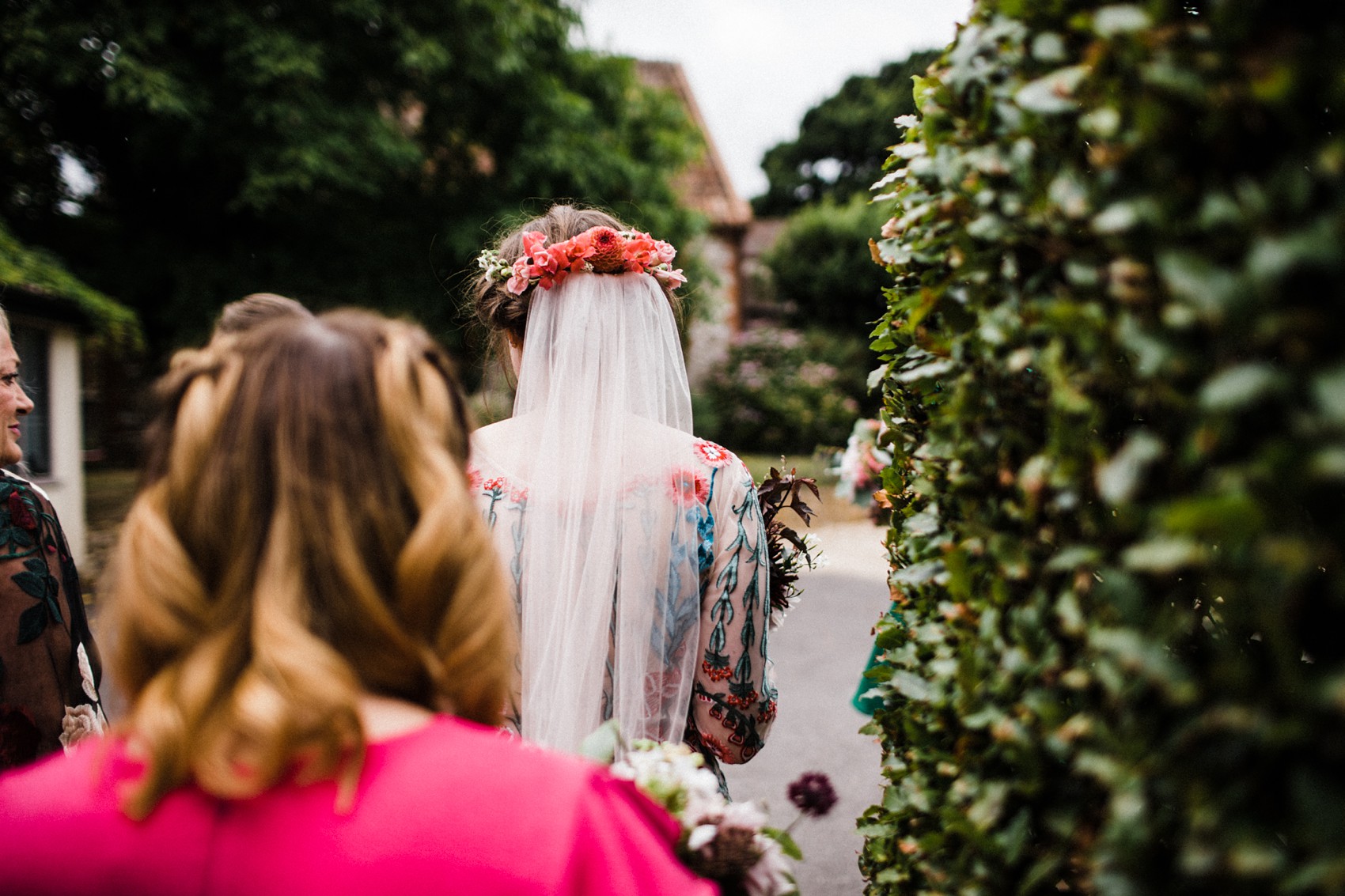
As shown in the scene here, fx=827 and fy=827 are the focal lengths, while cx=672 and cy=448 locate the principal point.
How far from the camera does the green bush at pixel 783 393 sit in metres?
17.5

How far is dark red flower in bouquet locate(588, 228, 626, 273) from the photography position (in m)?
2.22

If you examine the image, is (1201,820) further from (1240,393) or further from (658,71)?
(658,71)

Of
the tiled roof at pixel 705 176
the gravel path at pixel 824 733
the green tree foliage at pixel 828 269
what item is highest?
the tiled roof at pixel 705 176

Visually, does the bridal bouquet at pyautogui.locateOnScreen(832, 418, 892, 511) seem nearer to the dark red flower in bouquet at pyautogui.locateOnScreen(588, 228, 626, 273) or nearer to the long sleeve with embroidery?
the long sleeve with embroidery

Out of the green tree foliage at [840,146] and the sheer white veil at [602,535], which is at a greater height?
the green tree foliage at [840,146]

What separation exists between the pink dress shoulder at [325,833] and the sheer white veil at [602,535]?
1.05 m

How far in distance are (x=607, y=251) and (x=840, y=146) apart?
34799 millimetres

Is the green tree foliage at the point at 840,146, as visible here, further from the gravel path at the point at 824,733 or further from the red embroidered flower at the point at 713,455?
the red embroidered flower at the point at 713,455

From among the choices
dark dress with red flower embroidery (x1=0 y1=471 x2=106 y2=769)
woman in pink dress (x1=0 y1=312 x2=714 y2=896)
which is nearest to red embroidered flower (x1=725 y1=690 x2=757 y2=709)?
woman in pink dress (x1=0 y1=312 x2=714 y2=896)

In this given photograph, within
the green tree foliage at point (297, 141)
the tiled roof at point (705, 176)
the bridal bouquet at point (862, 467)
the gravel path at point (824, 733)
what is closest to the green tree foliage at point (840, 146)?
the tiled roof at point (705, 176)

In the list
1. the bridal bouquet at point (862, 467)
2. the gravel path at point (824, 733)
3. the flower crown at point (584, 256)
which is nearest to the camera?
the flower crown at point (584, 256)

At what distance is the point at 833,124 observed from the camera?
3412 cm

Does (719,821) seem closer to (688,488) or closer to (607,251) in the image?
(688,488)

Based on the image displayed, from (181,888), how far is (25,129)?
13777mm
